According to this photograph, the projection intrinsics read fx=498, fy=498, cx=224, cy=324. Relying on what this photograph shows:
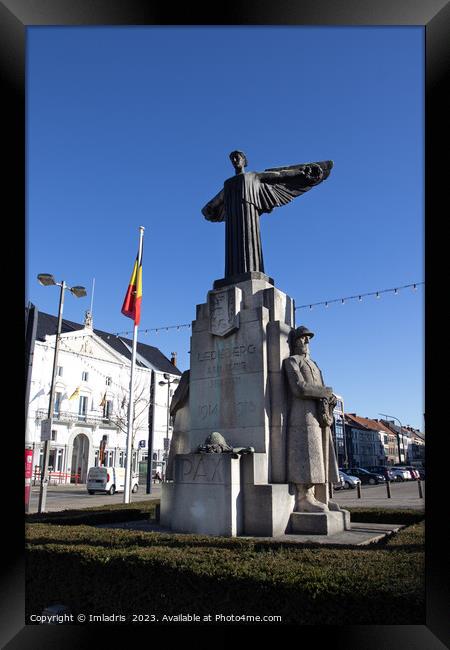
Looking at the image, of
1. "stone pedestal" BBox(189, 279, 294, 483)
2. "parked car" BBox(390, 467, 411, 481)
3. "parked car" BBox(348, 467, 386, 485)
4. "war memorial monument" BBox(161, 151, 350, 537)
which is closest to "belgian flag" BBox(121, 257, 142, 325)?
"war memorial monument" BBox(161, 151, 350, 537)

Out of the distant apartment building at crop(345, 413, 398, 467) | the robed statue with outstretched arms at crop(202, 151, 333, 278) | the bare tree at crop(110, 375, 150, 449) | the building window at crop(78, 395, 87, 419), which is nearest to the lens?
the robed statue with outstretched arms at crop(202, 151, 333, 278)

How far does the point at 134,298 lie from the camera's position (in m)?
21.1

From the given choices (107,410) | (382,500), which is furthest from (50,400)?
(107,410)

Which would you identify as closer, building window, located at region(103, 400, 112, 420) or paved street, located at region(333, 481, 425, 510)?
paved street, located at region(333, 481, 425, 510)

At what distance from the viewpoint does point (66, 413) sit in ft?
150

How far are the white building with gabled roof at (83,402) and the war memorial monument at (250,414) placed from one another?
3351cm

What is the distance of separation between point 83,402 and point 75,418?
6.13 ft

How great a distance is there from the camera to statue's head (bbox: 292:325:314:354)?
8938mm

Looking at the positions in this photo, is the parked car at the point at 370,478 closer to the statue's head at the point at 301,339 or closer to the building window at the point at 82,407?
the building window at the point at 82,407

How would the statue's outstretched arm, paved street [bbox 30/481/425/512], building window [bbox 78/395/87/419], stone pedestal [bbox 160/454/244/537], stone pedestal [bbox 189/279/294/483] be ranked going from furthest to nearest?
1. building window [bbox 78/395/87/419]
2. paved street [bbox 30/481/425/512]
3. the statue's outstretched arm
4. stone pedestal [bbox 189/279/294/483]
5. stone pedestal [bbox 160/454/244/537]

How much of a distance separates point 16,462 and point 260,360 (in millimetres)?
5091

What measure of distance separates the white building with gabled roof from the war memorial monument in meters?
33.5

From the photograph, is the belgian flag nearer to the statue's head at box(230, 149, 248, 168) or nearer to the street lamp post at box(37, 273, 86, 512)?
the street lamp post at box(37, 273, 86, 512)
